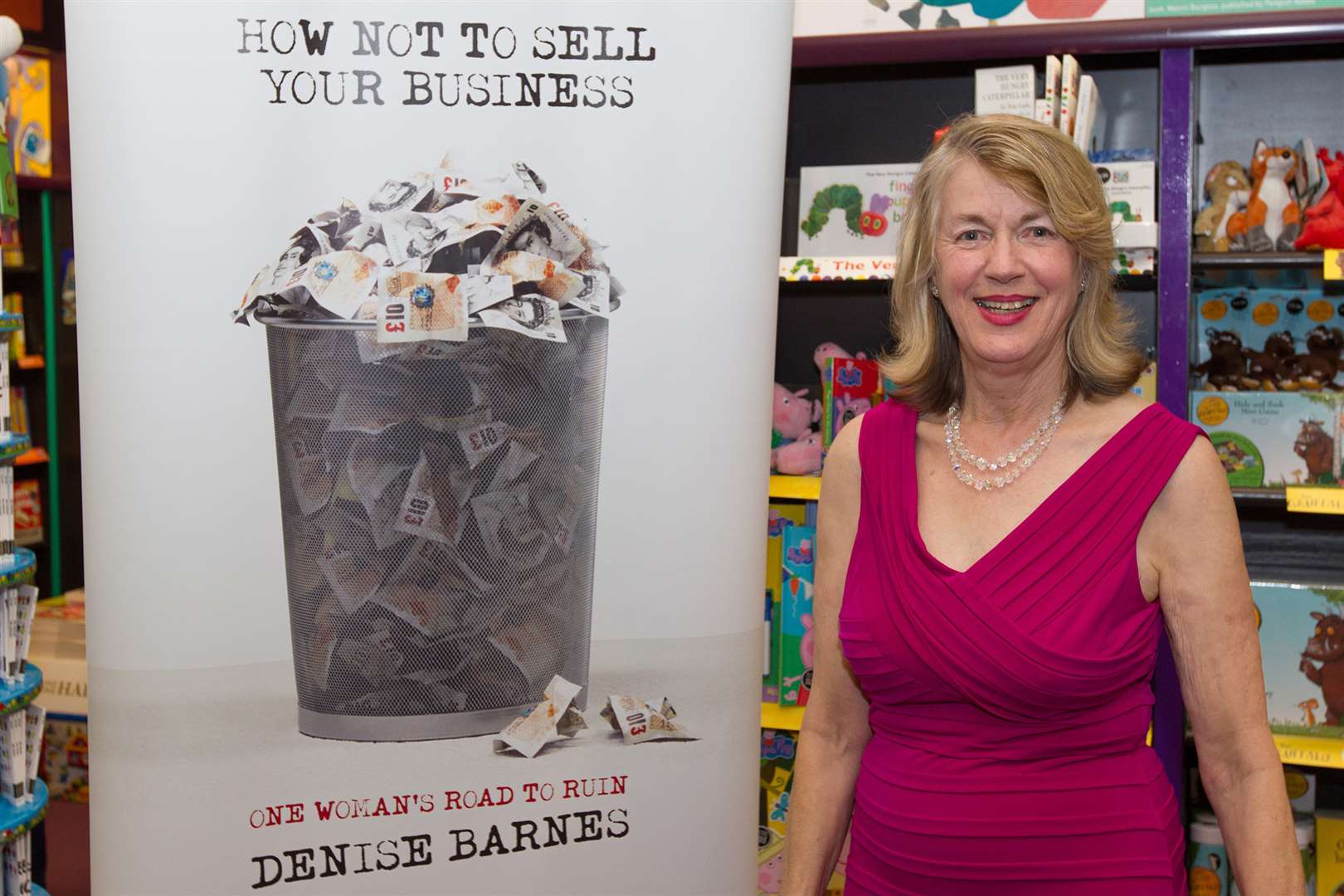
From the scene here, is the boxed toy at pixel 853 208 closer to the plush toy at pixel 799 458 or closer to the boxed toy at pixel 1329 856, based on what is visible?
the plush toy at pixel 799 458

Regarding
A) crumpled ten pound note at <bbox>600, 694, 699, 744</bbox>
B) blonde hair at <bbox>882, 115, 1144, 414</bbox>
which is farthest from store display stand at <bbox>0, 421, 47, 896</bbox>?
blonde hair at <bbox>882, 115, 1144, 414</bbox>

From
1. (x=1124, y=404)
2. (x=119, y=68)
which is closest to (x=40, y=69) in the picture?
(x=119, y=68)

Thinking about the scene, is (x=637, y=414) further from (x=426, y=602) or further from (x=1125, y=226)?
(x=1125, y=226)

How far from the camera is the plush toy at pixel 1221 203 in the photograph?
8.75ft

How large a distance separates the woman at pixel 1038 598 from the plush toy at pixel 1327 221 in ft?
3.91

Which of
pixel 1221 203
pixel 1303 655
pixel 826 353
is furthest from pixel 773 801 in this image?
pixel 1221 203

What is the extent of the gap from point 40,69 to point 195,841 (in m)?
4.87

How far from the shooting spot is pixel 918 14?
2.62 m

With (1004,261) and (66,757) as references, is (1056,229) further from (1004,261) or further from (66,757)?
(66,757)

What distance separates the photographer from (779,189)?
5.86 feet

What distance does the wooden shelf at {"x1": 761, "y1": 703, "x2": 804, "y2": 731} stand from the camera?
2703 millimetres

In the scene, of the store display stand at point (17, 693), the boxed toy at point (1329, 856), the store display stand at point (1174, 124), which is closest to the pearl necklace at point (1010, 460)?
the store display stand at point (1174, 124)

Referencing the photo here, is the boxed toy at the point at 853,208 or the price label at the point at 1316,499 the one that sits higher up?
the boxed toy at the point at 853,208

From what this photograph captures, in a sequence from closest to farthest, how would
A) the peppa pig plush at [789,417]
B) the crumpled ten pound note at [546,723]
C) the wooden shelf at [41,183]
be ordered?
the crumpled ten pound note at [546,723], the peppa pig plush at [789,417], the wooden shelf at [41,183]
